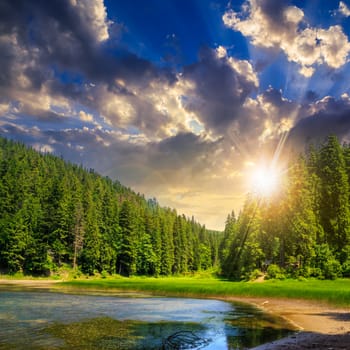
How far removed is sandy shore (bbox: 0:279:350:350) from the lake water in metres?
1.51

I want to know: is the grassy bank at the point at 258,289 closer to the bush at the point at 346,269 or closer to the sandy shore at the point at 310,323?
the sandy shore at the point at 310,323

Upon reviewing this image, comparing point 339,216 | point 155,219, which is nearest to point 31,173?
point 155,219

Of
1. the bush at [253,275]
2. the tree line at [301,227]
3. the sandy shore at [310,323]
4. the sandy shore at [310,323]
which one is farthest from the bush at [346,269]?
the sandy shore at [310,323]

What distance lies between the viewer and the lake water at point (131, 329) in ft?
62.0

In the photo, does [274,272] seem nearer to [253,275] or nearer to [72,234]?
[253,275]

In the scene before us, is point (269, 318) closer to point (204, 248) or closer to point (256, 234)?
point (256, 234)

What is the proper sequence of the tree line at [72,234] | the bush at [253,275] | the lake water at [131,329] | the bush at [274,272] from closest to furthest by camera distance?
the lake water at [131,329]
the bush at [274,272]
the bush at [253,275]
the tree line at [72,234]

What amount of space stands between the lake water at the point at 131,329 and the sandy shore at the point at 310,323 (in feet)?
4.96

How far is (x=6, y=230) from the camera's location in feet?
305

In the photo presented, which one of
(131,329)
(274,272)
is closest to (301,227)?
(274,272)

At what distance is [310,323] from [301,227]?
47474mm

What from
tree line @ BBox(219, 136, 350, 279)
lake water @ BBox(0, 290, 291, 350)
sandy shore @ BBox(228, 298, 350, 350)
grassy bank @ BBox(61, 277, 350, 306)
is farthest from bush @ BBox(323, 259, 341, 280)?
lake water @ BBox(0, 290, 291, 350)

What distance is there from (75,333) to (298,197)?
62.8 m

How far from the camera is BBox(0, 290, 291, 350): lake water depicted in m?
18.9
